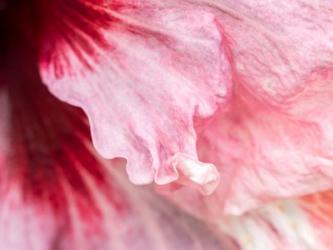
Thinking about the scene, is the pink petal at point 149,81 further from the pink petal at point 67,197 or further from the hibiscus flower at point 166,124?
the pink petal at point 67,197

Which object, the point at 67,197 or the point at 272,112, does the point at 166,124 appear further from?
the point at 67,197

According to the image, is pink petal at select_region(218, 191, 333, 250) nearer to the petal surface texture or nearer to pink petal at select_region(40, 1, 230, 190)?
the petal surface texture

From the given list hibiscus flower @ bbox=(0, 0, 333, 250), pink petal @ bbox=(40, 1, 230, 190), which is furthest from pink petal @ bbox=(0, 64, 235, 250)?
pink petal @ bbox=(40, 1, 230, 190)

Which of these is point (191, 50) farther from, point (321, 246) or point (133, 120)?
point (321, 246)

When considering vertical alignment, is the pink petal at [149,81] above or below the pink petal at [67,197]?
above

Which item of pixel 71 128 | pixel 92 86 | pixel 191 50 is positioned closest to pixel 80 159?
pixel 71 128

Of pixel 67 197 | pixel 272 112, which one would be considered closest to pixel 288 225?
pixel 272 112

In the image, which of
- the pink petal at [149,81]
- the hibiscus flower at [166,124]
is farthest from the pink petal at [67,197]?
the pink petal at [149,81]
